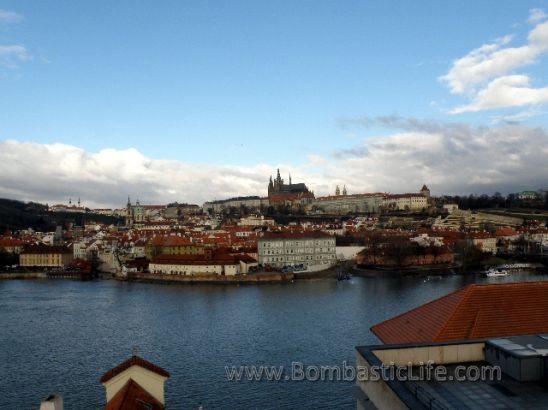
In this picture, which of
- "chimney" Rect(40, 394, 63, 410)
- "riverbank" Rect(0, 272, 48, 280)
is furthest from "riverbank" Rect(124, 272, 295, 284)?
"chimney" Rect(40, 394, 63, 410)

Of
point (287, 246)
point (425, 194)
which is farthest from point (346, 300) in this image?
point (425, 194)

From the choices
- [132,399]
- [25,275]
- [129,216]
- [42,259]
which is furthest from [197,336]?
[129,216]

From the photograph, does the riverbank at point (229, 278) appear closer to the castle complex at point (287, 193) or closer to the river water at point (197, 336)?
the river water at point (197, 336)

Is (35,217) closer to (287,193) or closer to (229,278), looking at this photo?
(287,193)

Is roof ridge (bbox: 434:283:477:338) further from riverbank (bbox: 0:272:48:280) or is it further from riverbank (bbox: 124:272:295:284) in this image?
riverbank (bbox: 0:272:48:280)

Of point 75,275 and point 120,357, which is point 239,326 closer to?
point 120,357

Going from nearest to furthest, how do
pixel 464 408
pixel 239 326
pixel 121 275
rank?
pixel 464 408
pixel 239 326
pixel 121 275

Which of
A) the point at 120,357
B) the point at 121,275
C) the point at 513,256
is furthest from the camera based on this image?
the point at 513,256

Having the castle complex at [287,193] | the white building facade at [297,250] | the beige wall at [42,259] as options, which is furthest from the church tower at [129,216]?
the white building facade at [297,250]
